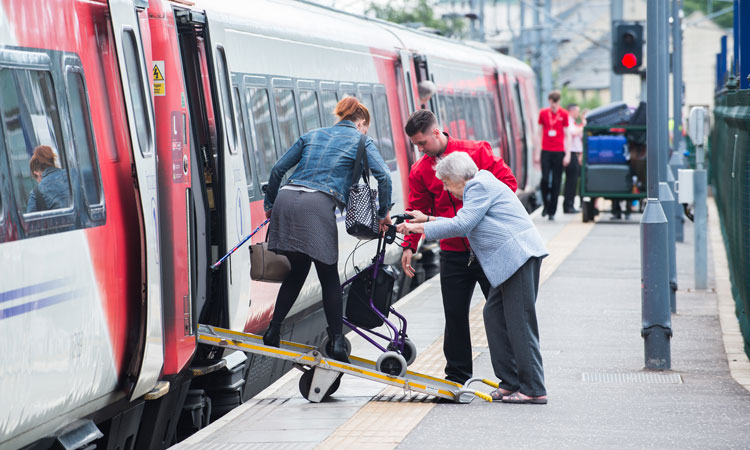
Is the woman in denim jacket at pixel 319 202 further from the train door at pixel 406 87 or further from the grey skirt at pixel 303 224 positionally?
the train door at pixel 406 87

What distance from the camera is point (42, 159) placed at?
544 centimetres

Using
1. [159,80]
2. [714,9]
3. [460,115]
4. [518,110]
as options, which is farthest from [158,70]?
[714,9]

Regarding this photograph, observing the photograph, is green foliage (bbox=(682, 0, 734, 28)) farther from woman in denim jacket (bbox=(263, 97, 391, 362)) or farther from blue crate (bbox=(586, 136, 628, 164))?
woman in denim jacket (bbox=(263, 97, 391, 362))

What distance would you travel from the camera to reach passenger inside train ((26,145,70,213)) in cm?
534

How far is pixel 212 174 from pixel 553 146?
12.7 m

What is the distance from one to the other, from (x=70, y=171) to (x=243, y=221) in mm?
2516

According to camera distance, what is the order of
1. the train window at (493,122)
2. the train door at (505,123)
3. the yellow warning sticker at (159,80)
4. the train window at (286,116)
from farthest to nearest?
1. the train door at (505,123)
2. the train window at (493,122)
3. the train window at (286,116)
4. the yellow warning sticker at (159,80)

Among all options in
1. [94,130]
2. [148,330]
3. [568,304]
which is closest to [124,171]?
[94,130]

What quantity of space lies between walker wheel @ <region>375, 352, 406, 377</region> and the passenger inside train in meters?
2.35

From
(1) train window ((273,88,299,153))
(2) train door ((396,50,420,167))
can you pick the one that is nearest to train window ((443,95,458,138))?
(2) train door ((396,50,420,167))

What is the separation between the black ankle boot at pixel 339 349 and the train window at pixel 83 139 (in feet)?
6.38

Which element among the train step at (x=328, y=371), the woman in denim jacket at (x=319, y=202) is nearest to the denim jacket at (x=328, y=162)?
the woman in denim jacket at (x=319, y=202)

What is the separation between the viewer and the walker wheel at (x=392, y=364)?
7.27 meters

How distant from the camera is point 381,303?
741 centimetres
